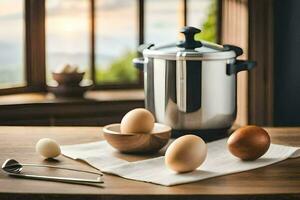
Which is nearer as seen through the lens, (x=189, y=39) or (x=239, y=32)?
(x=189, y=39)

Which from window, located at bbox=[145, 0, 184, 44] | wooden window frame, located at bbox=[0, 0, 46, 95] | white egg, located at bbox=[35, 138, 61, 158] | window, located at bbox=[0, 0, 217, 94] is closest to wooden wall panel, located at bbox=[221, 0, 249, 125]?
window, located at bbox=[0, 0, 217, 94]

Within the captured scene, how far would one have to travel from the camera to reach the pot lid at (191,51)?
7.70ft

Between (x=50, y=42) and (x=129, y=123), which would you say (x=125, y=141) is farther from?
(x=50, y=42)

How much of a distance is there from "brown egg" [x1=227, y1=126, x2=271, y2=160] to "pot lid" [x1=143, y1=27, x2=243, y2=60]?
367mm

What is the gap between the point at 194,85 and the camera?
7.72 feet

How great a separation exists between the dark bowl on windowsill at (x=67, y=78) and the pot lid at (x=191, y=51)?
1.40 metres

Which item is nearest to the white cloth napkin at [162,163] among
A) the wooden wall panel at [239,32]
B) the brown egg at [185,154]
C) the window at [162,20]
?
the brown egg at [185,154]

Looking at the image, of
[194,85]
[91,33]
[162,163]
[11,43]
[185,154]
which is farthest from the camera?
[91,33]

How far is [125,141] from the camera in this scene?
6.96ft

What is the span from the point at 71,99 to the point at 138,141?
5.68ft

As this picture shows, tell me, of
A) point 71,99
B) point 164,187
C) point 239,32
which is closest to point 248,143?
point 164,187

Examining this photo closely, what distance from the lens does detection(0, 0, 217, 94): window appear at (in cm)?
399

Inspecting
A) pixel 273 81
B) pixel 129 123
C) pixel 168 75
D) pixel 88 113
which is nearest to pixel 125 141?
pixel 129 123

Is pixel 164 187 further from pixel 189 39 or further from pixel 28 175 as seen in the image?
pixel 189 39
